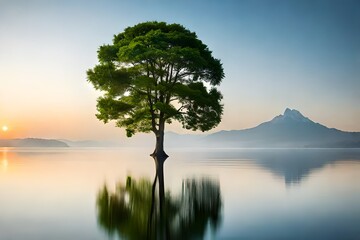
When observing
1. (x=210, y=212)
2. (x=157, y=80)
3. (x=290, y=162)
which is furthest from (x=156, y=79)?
(x=210, y=212)

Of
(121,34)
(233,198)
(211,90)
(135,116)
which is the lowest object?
(233,198)

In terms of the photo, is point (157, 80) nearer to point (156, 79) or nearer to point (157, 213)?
point (156, 79)

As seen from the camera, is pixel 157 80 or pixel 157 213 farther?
pixel 157 80

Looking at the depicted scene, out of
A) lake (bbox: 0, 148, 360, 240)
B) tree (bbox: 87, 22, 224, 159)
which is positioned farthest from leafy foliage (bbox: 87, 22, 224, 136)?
lake (bbox: 0, 148, 360, 240)

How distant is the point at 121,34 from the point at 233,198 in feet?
101

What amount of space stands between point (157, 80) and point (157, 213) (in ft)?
91.9

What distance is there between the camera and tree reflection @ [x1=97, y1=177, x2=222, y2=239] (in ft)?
21.4

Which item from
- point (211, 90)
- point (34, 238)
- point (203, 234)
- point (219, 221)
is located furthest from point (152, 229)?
point (211, 90)

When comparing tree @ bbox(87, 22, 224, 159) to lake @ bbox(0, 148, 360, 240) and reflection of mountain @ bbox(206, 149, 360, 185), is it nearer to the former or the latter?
reflection of mountain @ bbox(206, 149, 360, 185)

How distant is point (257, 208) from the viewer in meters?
8.94

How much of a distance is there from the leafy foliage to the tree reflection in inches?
804

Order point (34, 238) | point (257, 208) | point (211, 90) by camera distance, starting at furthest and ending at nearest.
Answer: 1. point (211, 90)
2. point (257, 208)
3. point (34, 238)

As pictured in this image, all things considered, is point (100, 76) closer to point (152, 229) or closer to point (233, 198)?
point (233, 198)

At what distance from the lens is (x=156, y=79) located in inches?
1364
